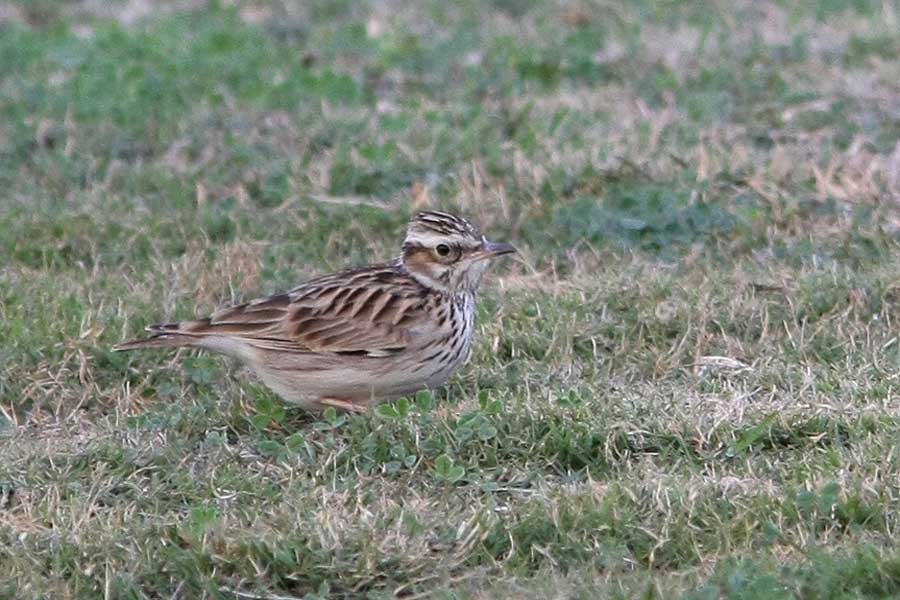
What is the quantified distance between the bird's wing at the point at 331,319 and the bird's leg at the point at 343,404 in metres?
0.21

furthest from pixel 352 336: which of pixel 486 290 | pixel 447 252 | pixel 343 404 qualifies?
Result: pixel 486 290

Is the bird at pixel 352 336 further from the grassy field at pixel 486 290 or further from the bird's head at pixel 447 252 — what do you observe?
the grassy field at pixel 486 290

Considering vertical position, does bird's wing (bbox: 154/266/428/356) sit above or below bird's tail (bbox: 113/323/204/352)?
above

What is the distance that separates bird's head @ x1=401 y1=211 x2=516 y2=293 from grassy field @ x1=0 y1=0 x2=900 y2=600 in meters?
0.45

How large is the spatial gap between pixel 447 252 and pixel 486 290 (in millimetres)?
1130

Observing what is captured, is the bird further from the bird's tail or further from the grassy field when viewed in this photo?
the grassy field

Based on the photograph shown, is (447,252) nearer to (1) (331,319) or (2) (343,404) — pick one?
(1) (331,319)

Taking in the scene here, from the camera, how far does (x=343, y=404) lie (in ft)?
24.4

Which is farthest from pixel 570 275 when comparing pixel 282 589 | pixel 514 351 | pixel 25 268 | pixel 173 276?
pixel 282 589

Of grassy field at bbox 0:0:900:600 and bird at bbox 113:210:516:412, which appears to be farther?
bird at bbox 113:210:516:412

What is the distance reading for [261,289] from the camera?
8.97 metres

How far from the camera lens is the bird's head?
777cm

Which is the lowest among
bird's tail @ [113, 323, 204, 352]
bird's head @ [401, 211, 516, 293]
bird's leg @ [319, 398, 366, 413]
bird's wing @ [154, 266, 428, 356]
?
bird's leg @ [319, 398, 366, 413]

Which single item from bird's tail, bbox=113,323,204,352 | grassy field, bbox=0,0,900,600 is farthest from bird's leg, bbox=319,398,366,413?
bird's tail, bbox=113,323,204,352
